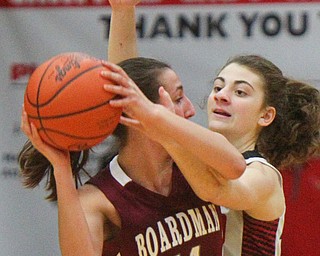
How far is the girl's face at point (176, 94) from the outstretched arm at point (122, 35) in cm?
42

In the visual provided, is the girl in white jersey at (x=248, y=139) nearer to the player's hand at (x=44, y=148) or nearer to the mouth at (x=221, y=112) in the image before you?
the mouth at (x=221, y=112)

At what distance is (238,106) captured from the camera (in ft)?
8.04

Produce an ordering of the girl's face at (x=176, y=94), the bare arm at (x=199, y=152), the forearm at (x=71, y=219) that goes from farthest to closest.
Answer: the girl's face at (x=176, y=94), the forearm at (x=71, y=219), the bare arm at (x=199, y=152)

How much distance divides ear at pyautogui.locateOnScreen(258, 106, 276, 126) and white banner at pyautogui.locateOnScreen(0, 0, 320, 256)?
642 mm

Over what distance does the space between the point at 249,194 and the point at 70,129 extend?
500 millimetres

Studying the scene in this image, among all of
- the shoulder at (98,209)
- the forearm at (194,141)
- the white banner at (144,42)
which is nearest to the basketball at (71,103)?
the forearm at (194,141)

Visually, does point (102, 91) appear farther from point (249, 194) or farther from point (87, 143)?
point (249, 194)

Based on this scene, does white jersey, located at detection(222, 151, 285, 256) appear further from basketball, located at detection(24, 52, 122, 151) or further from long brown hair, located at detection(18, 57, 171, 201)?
basketball, located at detection(24, 52, 122, 151)

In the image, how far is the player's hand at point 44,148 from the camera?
2.03 m

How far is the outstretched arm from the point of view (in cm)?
266

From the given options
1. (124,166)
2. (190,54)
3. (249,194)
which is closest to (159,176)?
(124,166)
